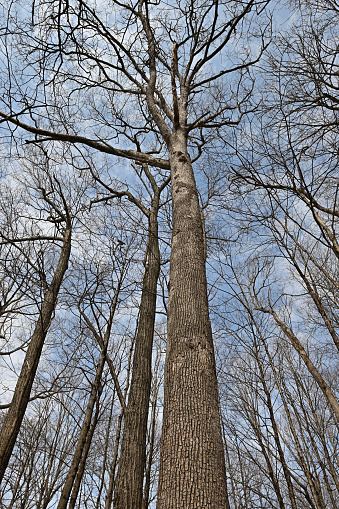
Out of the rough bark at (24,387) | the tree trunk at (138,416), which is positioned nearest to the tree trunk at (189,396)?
the tree trunk at (138,416)

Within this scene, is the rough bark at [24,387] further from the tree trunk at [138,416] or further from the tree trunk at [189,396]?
the tree trunk at [189,396]

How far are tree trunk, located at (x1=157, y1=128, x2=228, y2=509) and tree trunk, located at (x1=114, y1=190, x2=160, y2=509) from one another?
0.73m

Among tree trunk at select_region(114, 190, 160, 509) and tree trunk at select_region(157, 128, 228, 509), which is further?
tree trunk at select_region(114, 190, 160, 509)

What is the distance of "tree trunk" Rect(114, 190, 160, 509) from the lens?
10.3ft

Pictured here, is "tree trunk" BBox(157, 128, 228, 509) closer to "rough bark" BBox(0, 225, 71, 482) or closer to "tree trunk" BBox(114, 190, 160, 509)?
"tree trunk" BBox(114, 190, 160, 509)

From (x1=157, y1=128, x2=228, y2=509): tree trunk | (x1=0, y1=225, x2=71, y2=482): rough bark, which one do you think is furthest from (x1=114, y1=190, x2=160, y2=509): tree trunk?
(x1=0, y1=225, x2=71, y2=482): rough bark

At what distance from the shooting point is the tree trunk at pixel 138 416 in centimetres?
313

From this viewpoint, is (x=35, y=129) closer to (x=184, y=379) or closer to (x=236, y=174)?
(x=236, y=174)

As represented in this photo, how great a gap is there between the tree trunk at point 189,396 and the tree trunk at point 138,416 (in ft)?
2.39

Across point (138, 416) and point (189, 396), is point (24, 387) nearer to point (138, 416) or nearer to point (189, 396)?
point (138, 416)

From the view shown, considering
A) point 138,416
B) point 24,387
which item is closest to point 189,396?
point 138,416

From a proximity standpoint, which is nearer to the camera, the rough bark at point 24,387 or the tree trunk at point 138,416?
the tree trunk at point 138,416

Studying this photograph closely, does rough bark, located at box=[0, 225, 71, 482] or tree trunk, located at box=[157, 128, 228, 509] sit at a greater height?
rough bark, located at box=[0, 225, 71, 482]

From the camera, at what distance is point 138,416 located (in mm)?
3686
